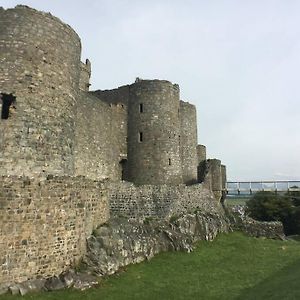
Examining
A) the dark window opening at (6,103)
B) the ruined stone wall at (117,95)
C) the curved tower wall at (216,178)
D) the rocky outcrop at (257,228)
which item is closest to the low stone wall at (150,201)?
the rocky outcrop at (257,228)

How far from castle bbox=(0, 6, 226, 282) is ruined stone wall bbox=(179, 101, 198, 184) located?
157 inches

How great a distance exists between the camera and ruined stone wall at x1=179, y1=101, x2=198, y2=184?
29.2 meters

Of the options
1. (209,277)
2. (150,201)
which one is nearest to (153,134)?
(150,201)

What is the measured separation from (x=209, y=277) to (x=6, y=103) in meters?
11.0

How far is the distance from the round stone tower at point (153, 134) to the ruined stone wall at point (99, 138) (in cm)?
81

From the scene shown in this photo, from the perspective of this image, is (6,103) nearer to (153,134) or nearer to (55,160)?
(55,160)

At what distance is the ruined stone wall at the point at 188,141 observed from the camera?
95.9ft

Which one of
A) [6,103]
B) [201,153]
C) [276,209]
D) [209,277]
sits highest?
[201,153]

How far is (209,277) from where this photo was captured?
1495 cm

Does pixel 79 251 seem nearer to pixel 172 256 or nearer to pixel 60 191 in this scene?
pixel 60 191

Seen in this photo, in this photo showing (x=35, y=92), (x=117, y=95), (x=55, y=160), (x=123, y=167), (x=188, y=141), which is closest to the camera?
(x=35, y=92)

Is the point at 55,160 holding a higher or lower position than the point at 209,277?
higher

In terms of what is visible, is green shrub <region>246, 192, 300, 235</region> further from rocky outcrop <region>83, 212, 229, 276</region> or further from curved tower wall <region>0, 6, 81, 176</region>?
curved tower wall <region>0, 6, 81, 176</region>

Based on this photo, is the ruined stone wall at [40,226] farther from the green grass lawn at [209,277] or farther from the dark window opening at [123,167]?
the dark window opening at [123,167]
